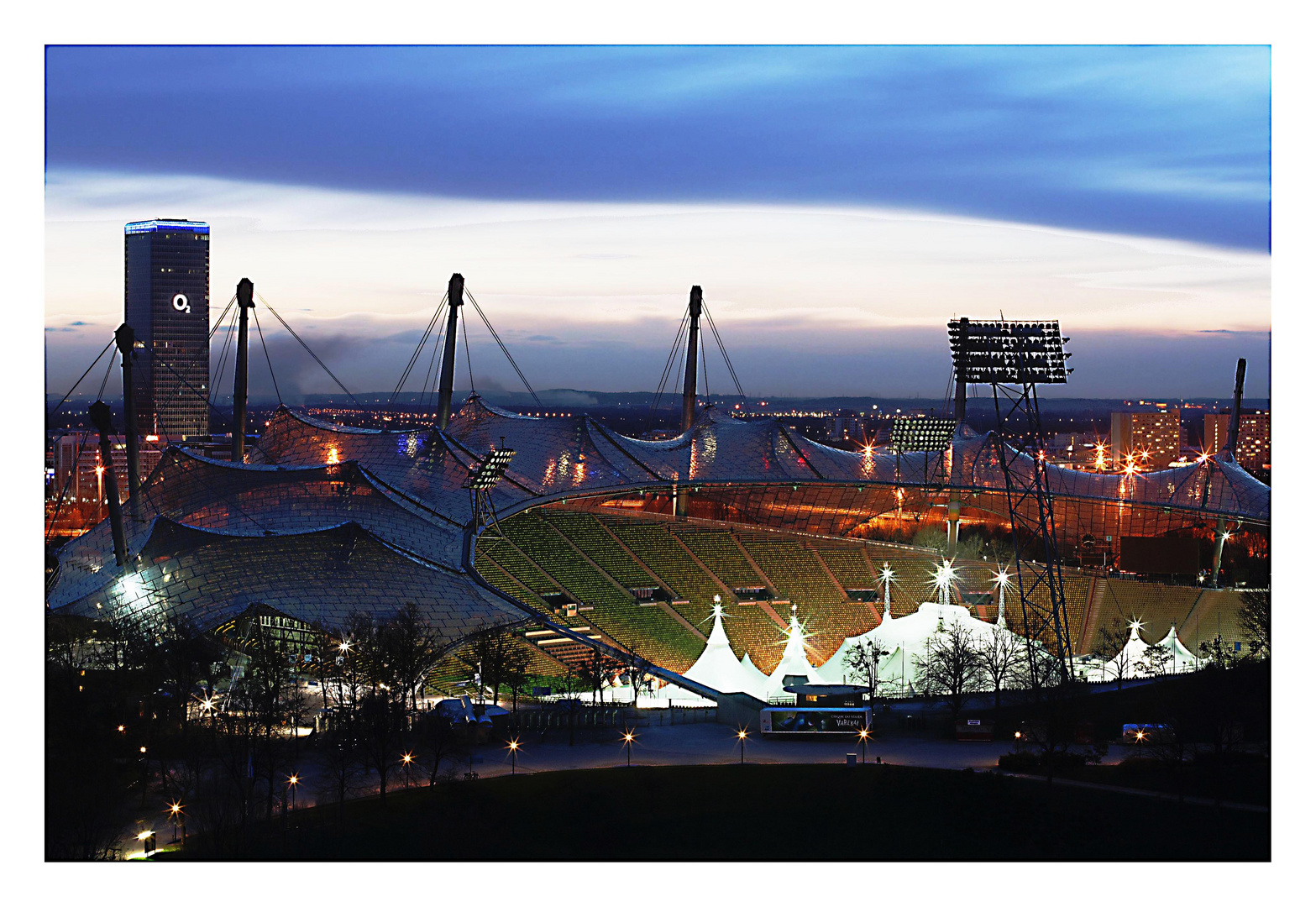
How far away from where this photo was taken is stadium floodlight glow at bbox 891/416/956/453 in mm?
34531

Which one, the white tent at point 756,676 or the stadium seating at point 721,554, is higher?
the stadium seating at point 721,554

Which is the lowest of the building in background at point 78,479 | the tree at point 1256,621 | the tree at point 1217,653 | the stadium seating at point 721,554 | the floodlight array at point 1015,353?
the tree at point 1217,653

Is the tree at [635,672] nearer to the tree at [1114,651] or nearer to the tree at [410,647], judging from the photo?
the tree at [410,647]

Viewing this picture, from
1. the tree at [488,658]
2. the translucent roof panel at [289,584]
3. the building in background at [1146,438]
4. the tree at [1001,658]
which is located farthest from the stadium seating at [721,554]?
the building in background at [1146,438]

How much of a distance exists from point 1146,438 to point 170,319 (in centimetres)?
3901

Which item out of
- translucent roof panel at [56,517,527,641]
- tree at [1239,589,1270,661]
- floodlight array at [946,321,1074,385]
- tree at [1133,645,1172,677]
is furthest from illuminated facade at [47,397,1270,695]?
floodlight array at [946,321,1074,385]

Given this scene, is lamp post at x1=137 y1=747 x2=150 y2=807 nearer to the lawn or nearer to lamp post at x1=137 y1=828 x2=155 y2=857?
lamp post at x1=137 y1=828 x2=155 y2=857

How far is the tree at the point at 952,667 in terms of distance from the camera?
22.7 meters

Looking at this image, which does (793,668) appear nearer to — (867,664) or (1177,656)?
(867,664)

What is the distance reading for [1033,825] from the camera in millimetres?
15414

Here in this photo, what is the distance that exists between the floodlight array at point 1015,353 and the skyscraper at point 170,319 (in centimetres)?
1291

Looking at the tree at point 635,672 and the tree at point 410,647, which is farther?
the tree at point 635,672

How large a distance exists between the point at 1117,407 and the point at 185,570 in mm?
28922

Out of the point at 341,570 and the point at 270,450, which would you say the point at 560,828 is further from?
the point at 270,450
